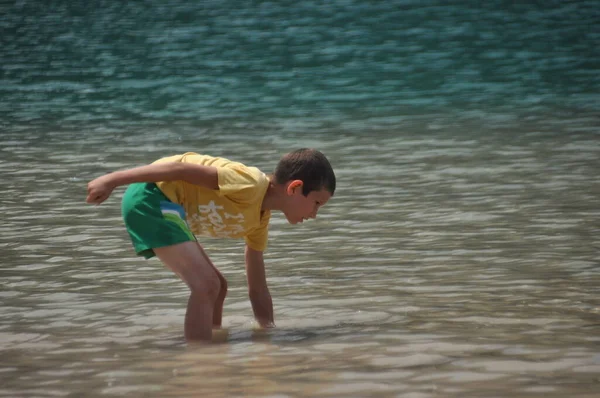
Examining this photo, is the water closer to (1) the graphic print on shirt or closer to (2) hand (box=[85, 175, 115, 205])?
(1) the graphic print on shirt

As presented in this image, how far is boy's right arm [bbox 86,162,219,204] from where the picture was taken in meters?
5.11

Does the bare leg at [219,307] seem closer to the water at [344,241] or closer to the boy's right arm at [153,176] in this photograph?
the water at [344,241]

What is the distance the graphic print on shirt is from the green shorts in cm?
10

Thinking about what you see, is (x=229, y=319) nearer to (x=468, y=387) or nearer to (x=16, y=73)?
(x=468, y=387)

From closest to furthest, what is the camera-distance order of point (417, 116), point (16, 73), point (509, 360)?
point (509, 360) → point (417, 116) → point (16, 73)

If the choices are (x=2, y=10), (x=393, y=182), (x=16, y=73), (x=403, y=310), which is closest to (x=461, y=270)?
(x=403, y=310)

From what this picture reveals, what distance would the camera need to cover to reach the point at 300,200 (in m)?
5.45

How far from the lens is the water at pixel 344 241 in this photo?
5.14 m

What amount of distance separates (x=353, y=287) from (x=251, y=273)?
1096mm

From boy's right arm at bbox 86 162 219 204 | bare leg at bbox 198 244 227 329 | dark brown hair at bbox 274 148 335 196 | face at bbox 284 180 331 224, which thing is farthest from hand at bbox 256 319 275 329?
boy's right arm at bbox 86 162 219 204

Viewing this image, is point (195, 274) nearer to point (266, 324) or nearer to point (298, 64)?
point (266, 324)

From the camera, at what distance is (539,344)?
5402 mm

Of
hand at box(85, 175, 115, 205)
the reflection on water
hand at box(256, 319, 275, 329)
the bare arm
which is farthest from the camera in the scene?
hand at box(256, 319, 275, 329)

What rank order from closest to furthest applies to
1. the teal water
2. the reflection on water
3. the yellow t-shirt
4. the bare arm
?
the reflection on water → the yellow t-shirt → the bare arm → the teal water
